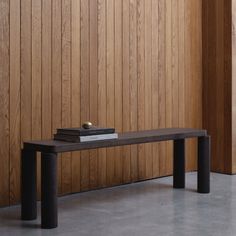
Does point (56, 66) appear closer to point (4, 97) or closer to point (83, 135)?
point (4, 97)

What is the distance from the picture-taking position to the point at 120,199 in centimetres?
385

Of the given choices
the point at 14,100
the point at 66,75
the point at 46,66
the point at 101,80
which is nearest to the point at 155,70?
the point at 101,80

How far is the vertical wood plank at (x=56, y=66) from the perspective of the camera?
384 cm

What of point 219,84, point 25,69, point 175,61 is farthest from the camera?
point 219,84

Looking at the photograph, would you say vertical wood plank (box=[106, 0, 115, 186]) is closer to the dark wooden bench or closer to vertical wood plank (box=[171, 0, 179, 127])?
the dark wooden bench

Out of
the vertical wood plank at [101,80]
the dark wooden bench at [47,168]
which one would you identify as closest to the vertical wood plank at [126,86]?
the vertical wood plank at [101,80]

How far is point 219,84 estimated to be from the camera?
5004 mm

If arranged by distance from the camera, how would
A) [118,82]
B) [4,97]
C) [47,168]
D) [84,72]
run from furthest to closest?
[118,82] < [84,72] < [4,97] < [47,168]

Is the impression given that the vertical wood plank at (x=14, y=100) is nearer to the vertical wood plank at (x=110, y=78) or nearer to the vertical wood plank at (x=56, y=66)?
the vertical wood plank at (x=56, y=66)

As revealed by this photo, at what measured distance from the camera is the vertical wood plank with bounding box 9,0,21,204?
11.7 ft

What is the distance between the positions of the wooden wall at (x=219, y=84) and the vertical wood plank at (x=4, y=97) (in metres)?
2.27

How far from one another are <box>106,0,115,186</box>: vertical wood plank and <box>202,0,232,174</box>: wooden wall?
4.04 ft

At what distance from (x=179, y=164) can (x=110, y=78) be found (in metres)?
0.93

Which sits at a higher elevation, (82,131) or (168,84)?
(168,84)
